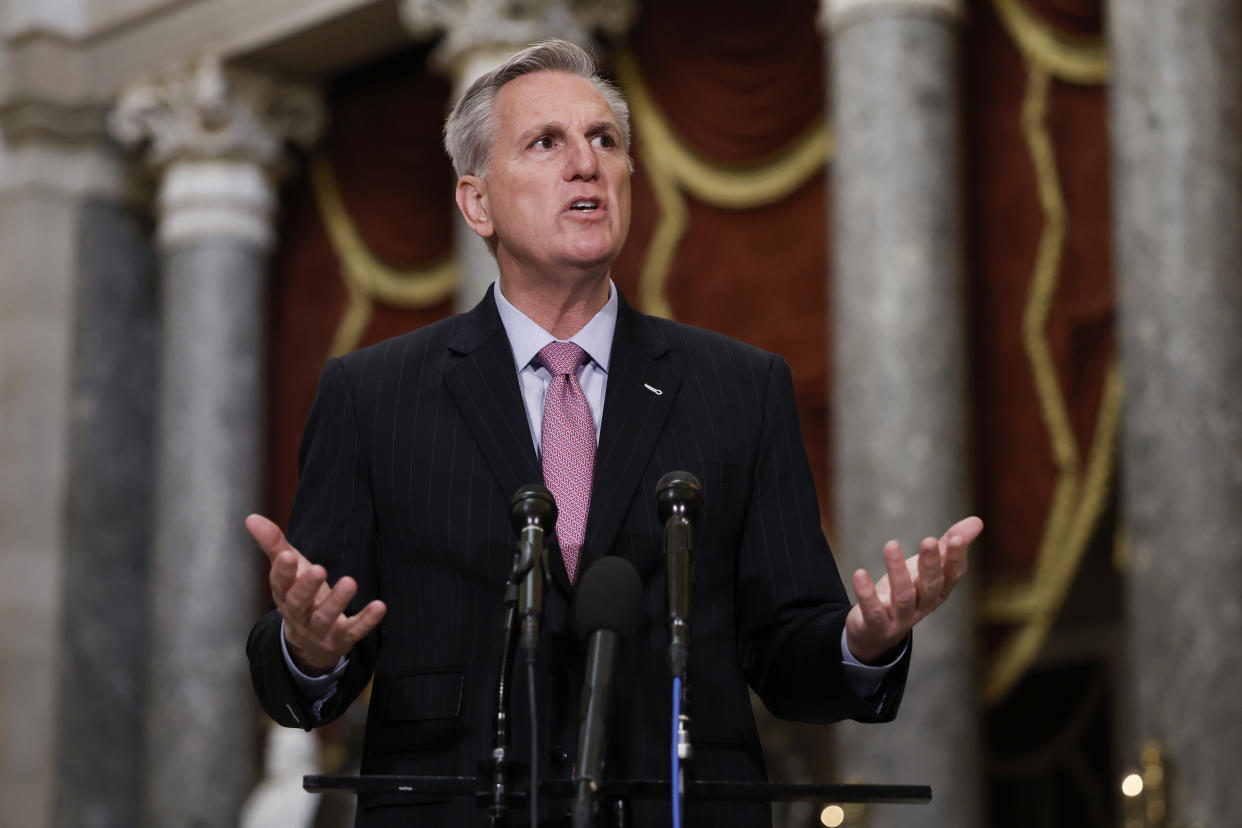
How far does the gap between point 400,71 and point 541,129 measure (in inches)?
274

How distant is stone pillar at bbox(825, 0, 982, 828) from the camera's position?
586cm

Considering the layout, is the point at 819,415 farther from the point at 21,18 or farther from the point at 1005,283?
the point at 21,18

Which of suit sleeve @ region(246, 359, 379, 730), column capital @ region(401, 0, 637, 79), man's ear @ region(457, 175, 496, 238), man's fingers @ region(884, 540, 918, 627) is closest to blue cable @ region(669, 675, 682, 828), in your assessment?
man's fingers @ region(884, 540, 918, 627)

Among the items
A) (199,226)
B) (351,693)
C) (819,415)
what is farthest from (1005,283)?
(351,693)

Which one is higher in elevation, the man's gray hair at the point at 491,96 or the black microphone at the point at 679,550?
the man's gray hair at the point at 491,96

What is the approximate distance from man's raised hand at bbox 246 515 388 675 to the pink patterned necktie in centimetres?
30

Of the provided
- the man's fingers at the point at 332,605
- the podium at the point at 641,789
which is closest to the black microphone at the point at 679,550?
the podium at the point at 641,789

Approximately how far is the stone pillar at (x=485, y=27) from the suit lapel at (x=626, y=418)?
17.1 ft

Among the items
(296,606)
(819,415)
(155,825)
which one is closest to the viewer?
(296,606)

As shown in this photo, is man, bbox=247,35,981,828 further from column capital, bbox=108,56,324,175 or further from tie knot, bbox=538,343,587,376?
column capital, bbox=108,56,324,175

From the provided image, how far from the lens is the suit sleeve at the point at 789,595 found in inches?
81.4

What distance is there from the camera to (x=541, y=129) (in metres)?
2.25

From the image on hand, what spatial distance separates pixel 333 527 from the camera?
214cm

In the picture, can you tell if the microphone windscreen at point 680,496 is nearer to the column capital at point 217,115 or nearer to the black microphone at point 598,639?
the black microphone at point 598,639
